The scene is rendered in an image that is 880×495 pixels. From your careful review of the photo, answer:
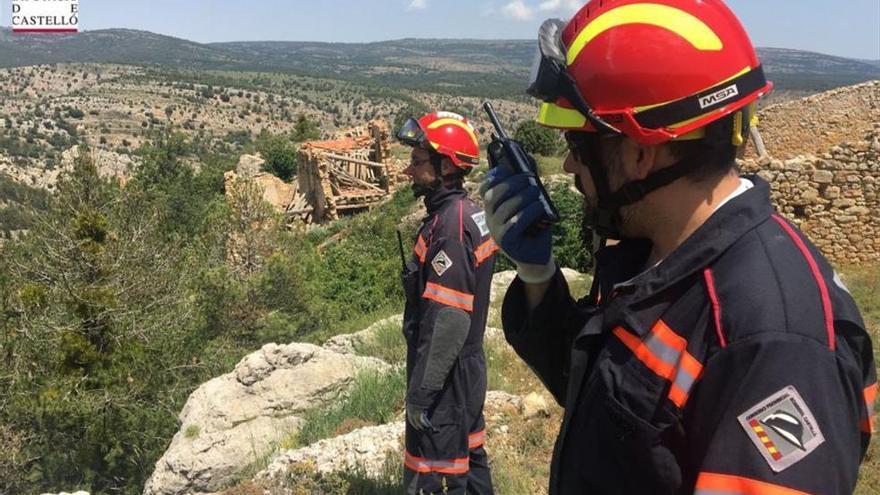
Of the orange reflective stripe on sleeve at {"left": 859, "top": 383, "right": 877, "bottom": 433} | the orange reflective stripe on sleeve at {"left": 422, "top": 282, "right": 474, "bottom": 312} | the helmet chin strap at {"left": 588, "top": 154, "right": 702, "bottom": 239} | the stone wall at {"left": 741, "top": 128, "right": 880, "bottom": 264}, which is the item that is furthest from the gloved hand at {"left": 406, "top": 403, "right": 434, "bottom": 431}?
the stone wall at {"left": 741, "top": 128, "right": 880, "bottom": 264}

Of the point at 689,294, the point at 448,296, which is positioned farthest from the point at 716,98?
the point at 448,296

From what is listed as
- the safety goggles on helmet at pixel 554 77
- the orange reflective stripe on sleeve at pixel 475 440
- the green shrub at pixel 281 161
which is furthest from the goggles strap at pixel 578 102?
the green shrub at pixel 281 161

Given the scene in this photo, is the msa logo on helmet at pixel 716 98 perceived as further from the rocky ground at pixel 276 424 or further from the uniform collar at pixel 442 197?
the rocky ground at pixel 276 424

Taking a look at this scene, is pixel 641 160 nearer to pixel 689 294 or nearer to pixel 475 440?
pixel 689 294

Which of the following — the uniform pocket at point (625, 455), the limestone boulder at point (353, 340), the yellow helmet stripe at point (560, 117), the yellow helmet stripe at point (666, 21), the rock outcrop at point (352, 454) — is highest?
the yellow helmet stripe at point (666, 21)

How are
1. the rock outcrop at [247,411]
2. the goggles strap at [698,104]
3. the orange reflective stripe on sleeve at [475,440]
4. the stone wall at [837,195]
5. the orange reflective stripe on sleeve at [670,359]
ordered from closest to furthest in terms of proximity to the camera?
the orange reflective stripe on sleeve at [670,359]
the goggles strap at [698,104]
the orange reflective stripe on sleeve at [475,440]
the rock outcrop at [247,411]
the stone wall at [837,195]

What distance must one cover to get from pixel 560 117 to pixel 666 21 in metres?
0.32

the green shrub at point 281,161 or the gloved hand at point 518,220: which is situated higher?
the gloved hand at point 518,220

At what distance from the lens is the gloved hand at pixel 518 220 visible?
70.3 inches

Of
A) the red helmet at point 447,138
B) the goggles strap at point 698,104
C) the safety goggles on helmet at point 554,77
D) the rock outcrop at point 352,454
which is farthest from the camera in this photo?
the rock outcrop at point 352,454

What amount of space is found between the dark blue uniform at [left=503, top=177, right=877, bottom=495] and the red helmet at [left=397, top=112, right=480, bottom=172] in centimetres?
237

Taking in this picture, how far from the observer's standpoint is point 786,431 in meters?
1.01

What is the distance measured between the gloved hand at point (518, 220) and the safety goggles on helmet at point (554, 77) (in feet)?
0.91

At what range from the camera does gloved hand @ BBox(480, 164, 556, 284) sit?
5.86 ft
